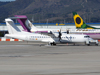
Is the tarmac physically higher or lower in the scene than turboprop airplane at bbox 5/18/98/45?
lower

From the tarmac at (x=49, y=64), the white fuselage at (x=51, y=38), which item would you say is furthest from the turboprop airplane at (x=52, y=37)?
the tarmac at (x=49, y=64)

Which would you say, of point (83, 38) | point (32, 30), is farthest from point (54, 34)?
point (32, 30)

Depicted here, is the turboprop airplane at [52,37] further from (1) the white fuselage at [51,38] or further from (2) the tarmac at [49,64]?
(2) the tarmac at [49,64]

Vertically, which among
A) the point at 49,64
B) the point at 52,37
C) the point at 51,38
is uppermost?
the point at 52,37

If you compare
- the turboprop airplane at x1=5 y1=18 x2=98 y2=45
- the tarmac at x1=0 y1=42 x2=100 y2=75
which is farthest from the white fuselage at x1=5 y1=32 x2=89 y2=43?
the tarmac at x1=0 y1=42 x2=100 y2=75

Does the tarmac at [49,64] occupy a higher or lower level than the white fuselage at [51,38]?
lower

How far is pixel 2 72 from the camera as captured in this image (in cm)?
1448

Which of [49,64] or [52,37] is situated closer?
[49,64]

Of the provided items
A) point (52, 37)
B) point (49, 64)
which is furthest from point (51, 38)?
point (49, 64)

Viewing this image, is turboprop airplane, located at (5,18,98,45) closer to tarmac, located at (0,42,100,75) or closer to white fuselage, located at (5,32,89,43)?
white fuselage, located at (5,32,89,43)

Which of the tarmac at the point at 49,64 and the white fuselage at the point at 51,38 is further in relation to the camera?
the white fuselage at the point at 51,38

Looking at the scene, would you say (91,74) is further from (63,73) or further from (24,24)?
(24,24)

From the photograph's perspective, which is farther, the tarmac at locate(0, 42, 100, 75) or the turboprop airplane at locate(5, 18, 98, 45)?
the turboprop airplane at locate(5, 18, 98, 45)

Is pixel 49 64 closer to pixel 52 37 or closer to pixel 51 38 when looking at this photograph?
pixel 52 37
